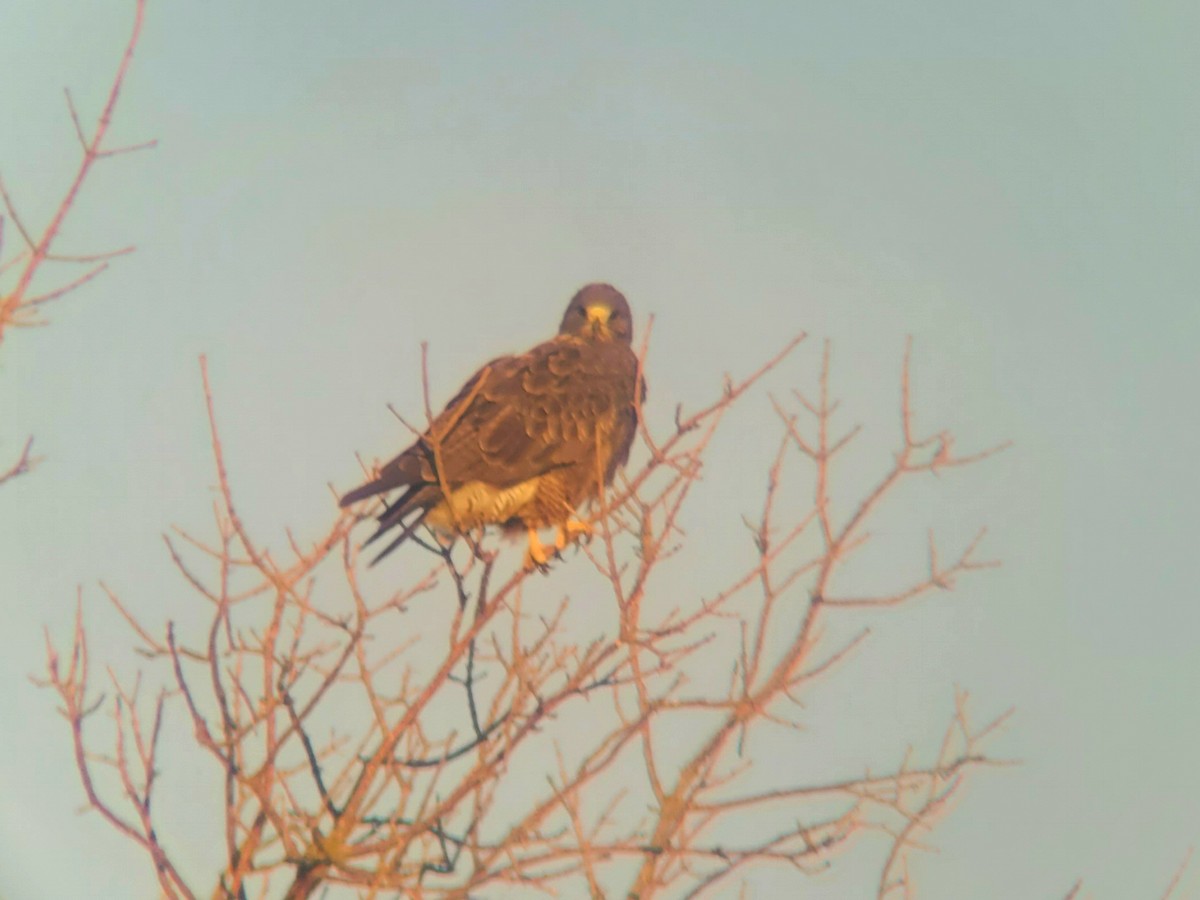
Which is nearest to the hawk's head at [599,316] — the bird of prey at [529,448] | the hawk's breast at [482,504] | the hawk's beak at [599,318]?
the hawk's beak at [599,318]

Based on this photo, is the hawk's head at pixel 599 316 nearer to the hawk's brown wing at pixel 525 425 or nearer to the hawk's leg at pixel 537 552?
the hawk's brown wing at pixel 525 425

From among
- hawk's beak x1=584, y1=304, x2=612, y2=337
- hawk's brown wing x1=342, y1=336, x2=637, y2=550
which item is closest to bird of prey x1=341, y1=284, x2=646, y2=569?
hawk's brown wing x1=342, y1=336, x2=637, y2=550

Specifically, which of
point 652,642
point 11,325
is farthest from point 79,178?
point 652,642

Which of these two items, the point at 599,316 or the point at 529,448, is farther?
the point at 599,316

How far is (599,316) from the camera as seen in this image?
4.63 m

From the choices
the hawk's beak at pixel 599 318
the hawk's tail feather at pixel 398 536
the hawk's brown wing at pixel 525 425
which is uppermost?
the hawk's beak at pixel 599 318

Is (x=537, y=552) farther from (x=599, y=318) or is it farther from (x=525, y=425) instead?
(x=599, y=318)

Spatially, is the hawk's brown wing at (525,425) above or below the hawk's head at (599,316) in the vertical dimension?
below

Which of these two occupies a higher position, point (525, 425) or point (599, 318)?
point (599, 318)

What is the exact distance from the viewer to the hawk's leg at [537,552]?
12.5 feet

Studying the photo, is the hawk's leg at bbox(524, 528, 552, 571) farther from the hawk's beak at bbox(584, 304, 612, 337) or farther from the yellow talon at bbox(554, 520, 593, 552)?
the hawk's beak at bbox(584, 304, 612, 337)

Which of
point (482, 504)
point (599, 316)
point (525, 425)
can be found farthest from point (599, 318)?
point (482, 504)

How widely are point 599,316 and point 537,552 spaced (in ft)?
4.17

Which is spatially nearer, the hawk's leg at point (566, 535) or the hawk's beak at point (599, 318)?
the hawk's leg at point (566, 535)
